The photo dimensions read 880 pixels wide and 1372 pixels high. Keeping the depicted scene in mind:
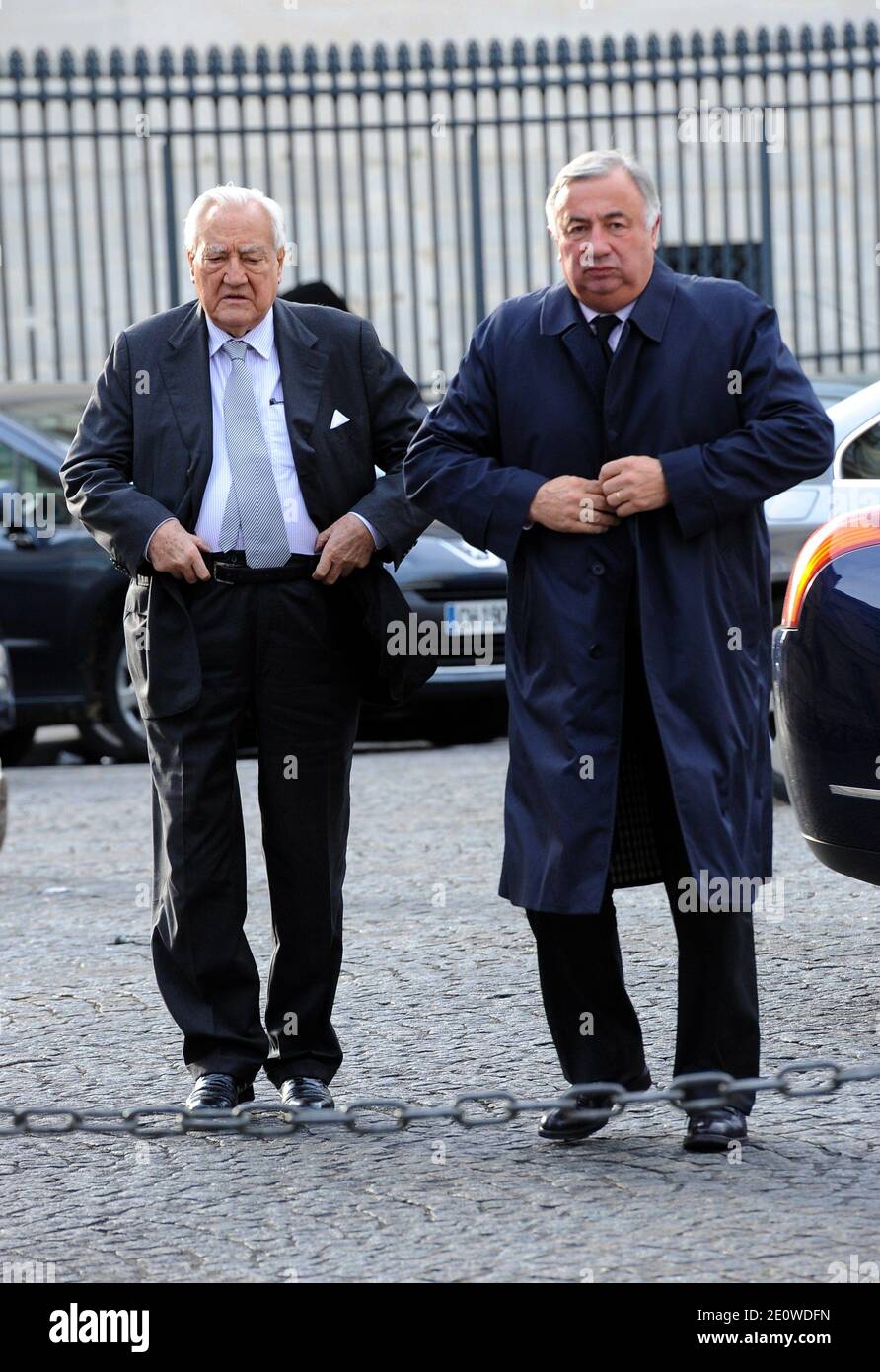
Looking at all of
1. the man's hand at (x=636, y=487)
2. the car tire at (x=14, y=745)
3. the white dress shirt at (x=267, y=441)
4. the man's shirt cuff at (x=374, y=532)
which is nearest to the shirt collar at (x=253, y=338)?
the white dress shirt at (x=267, y=441)

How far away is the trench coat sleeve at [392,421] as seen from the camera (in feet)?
15.1

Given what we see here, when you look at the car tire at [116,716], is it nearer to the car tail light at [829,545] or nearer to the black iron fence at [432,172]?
the car tail light at [829,545]

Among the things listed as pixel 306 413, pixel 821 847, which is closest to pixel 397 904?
pixel 821 847

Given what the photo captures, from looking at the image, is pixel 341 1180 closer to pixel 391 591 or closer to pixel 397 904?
pixel 391 591

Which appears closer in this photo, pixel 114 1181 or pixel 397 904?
pixel 114 1181

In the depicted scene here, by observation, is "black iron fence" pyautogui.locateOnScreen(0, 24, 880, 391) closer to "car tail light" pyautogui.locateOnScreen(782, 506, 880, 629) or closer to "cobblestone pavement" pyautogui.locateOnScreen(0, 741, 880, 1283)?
"cobblestone pavement" pyautogui.locateOnScreen(0, 741, 880, 1283)

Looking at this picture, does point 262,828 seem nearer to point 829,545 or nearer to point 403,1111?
point 403,1111

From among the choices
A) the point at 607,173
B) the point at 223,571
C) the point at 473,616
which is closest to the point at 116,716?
the point at 473,616

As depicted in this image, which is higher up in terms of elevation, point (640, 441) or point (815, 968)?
point (640, 441)

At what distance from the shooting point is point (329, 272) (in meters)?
17.7

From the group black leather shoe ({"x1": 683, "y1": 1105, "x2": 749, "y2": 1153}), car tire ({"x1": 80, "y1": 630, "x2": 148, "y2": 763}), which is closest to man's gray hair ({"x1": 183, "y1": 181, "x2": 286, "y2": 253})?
black leather shoe ({"x1": 683, "y1": 1105, "x2": 749, "y2": 1153})

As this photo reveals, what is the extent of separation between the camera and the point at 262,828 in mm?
4582
